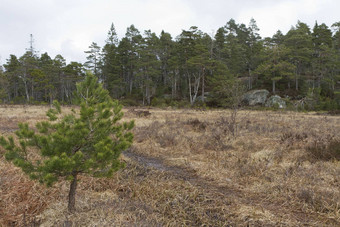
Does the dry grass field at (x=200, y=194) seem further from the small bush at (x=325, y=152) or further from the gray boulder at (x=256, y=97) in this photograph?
the gray boulder at (x=256, y=97)

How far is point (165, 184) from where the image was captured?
14.5 ft

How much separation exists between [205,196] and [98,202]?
1.94 meters

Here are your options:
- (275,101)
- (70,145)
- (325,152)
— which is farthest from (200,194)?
(275,101)

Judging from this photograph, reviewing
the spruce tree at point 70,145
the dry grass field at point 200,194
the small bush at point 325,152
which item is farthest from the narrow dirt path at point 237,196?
the small bush at point 325,152

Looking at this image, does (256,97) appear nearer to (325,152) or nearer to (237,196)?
(325,152)

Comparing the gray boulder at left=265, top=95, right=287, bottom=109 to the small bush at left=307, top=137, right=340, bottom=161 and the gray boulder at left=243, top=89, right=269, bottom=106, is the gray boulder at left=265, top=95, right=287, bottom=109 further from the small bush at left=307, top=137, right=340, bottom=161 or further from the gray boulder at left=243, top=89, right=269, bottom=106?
the small bush at left=307, top=137, right=340, bottom=161

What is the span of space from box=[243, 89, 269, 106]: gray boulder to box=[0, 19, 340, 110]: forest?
1.81 metres

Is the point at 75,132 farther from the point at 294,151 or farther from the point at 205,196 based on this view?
the point at 294,151

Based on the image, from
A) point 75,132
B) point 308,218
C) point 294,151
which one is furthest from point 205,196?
point 294,151

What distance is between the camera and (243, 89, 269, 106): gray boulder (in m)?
32.8

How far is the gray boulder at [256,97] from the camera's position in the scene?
32.8 meters

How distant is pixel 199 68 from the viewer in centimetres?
3616

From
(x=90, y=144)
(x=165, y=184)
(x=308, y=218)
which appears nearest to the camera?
(x=90, y=144)

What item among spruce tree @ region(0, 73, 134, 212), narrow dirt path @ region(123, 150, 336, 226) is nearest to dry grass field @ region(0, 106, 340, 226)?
narrow dirt path @ region(123, 150, 336, 226)
